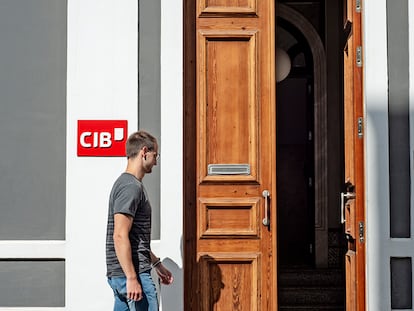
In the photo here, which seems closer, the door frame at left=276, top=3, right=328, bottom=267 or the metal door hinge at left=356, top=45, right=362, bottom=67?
the metal door hinge at left=356, top=45, right=362, bottom=67

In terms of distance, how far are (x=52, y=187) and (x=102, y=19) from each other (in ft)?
3.77

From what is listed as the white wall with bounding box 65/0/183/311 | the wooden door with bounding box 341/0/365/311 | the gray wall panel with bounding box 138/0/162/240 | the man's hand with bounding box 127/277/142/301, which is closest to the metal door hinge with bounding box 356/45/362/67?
the wooden door with bounding box 341/0/365/311

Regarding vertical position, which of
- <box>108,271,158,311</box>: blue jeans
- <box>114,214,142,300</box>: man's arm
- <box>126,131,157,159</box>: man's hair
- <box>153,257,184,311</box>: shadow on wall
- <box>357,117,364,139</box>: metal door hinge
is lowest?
<box>153,257,184,311</box>: shadow on wall

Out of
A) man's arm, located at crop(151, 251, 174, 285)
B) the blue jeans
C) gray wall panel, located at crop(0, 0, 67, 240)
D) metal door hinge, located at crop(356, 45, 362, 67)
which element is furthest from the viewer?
metal door hinge, located at crop(356, 45, 362, 67)

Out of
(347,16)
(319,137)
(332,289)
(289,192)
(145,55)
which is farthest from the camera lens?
(289,192)

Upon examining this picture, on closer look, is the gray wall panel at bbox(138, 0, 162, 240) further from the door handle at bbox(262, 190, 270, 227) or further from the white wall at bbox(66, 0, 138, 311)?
the door handle at bbox(262, 190, 270, 227)

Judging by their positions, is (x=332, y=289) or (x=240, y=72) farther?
(x=332, y=289)

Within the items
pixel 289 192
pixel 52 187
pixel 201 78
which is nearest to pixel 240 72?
pixel 201 78

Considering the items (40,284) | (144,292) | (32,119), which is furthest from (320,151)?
(144,292)

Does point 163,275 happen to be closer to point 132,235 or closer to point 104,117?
point 132,235

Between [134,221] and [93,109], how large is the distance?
1122mm

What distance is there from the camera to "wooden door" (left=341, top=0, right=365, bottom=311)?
215 inches

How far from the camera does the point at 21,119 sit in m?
5.47

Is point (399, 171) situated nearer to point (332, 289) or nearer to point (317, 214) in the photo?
point (332, 289)
